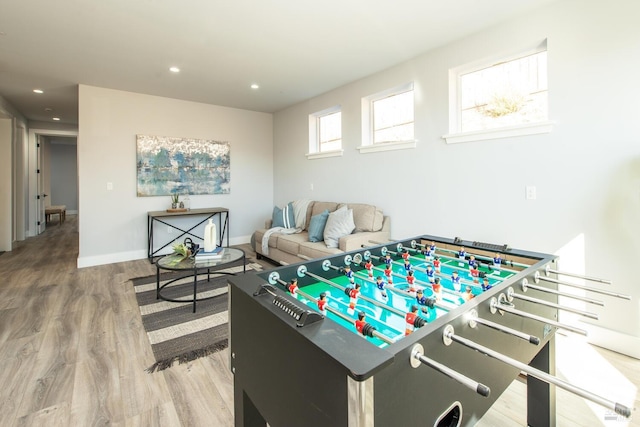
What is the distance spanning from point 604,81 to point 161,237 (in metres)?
5.48

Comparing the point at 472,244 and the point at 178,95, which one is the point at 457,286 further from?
the point at 178,95

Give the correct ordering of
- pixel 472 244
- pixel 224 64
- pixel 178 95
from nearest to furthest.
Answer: pixel 472 244
pixel 224 64
pixel 178 95

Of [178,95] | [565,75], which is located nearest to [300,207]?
[178,95]

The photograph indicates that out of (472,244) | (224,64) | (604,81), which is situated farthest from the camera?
(224,64)

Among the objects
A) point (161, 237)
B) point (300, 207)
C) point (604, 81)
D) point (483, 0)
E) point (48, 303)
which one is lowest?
point (48, 303)

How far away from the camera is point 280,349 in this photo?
83cm

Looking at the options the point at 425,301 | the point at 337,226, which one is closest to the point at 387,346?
the point at 425,301

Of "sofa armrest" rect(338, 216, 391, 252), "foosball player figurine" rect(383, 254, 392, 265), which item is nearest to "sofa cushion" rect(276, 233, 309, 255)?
"sofa armrest" rect(338, 216, 391, 252)

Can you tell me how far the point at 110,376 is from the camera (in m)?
1.86

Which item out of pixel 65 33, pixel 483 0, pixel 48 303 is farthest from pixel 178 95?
pixel 483 0

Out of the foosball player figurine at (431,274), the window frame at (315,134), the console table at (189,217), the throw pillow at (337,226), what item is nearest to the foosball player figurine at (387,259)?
the foosball player figurine at (431,274)

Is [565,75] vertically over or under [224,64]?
under

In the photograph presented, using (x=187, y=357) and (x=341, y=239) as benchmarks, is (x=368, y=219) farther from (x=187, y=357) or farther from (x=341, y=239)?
(x=187, y=357)

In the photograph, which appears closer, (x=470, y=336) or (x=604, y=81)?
(x=470, y=336)
